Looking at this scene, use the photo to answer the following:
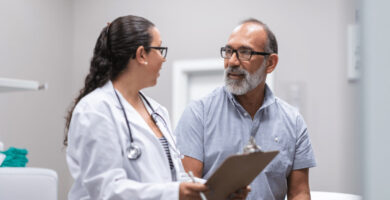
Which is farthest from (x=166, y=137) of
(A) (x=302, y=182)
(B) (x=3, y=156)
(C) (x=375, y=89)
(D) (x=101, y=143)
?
(C) (x=375, y=89)

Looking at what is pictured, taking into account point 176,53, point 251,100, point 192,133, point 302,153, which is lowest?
point 302,153

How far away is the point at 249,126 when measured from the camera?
6.11 ft

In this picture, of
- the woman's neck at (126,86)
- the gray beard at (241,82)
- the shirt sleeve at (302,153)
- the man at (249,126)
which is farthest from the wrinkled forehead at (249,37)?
the woman's neck at (126,86)

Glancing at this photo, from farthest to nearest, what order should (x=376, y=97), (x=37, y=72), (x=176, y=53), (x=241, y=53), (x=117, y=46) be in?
(x=176, y=53) → (x=37, y=72) → (x=241, y=53) → (x=117, y=46) → (x=376, y=97)

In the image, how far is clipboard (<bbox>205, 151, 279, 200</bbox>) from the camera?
1.14m

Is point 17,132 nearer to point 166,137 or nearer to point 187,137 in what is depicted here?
point 187,137

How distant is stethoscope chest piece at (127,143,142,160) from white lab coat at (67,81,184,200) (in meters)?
0.01

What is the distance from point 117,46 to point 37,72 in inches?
112

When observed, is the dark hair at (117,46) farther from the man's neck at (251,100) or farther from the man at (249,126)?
the man's neck at (251,100)

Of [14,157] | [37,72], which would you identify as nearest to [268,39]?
[14,157]

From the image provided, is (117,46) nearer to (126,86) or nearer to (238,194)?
(126,86)

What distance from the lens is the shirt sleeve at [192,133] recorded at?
1.80 metres

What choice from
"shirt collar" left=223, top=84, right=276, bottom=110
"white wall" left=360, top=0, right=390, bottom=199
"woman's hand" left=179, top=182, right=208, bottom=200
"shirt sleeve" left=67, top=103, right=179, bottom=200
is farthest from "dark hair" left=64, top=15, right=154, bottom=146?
"white wall" left=360, top=0, right=390, bottom=199

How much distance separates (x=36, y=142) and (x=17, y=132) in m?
0.27
